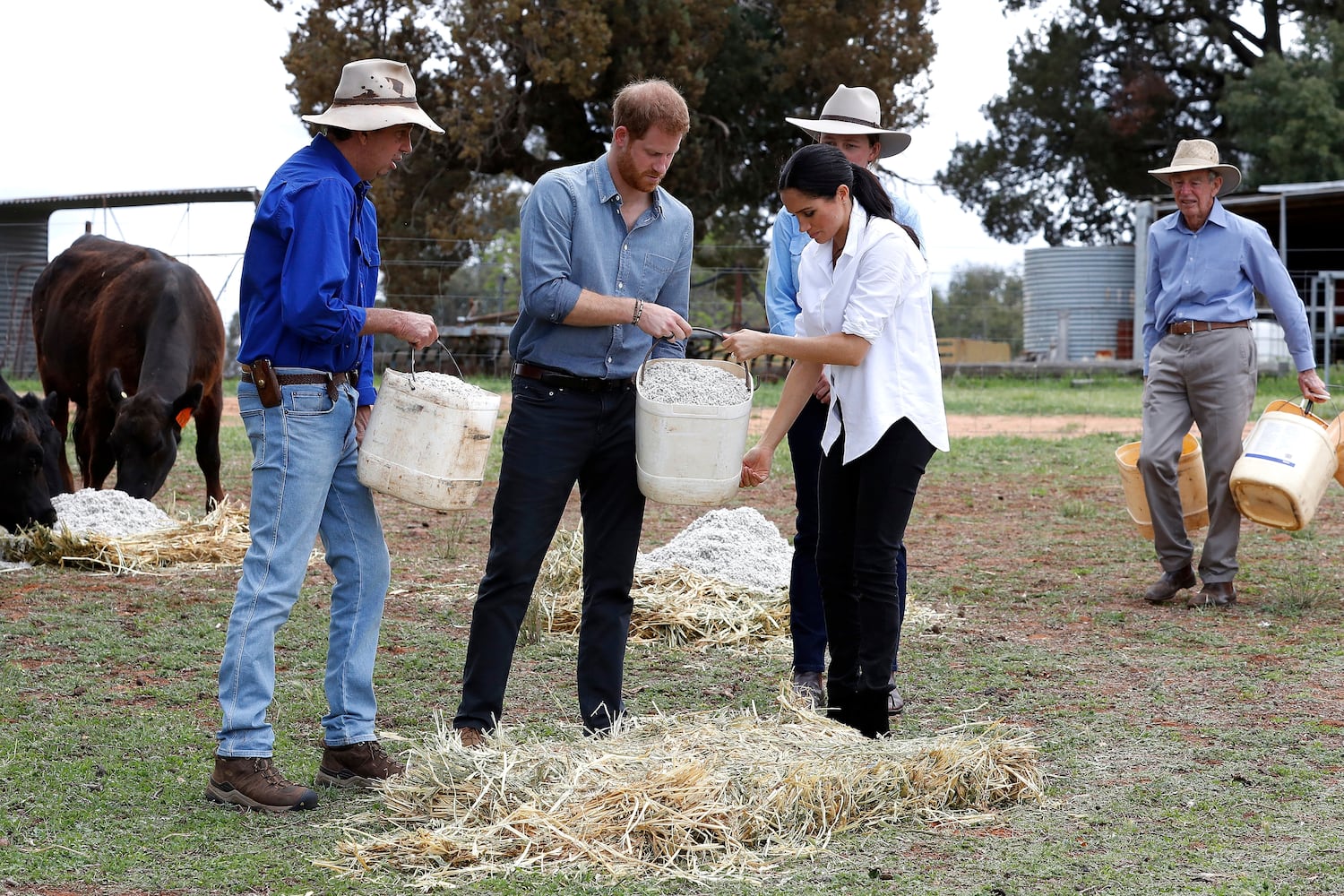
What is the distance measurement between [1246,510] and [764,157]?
23.3 metres

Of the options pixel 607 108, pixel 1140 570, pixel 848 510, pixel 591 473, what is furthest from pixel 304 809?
pixel 607 108

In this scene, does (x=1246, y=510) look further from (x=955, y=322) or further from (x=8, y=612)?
(x=955, y=322)

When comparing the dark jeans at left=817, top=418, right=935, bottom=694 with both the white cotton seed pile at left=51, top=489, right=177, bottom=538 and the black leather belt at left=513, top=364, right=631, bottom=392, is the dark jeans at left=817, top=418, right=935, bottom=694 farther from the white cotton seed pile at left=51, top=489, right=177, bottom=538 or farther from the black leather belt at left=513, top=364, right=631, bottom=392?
the white cotton seed pile at left=51, top=489, right=177, bottom=538

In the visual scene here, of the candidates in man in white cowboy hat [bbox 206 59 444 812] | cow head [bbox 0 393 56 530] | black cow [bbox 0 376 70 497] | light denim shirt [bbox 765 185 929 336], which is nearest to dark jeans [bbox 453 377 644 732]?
man in white cowboy hat [bbox 206 59 444 812]

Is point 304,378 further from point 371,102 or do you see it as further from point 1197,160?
point 1197,160

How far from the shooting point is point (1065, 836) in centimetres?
355

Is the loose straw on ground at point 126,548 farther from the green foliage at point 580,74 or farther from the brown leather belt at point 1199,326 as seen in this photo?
the green foliage at point 580,74

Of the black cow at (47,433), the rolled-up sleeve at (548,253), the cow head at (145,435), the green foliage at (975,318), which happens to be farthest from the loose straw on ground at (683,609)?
the green foliage at (975,318)

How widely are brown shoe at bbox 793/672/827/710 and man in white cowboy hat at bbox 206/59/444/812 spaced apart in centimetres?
153

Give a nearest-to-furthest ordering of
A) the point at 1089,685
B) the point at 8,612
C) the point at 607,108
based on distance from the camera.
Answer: the point at 1089,685 → the point at 8,612 → the point at 607,108

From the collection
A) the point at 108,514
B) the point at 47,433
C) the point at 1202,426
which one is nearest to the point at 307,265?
the point at 1202,426

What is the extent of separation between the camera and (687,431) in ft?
12.9

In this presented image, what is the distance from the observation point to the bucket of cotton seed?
3941 mm

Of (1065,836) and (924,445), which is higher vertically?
(924,445)
